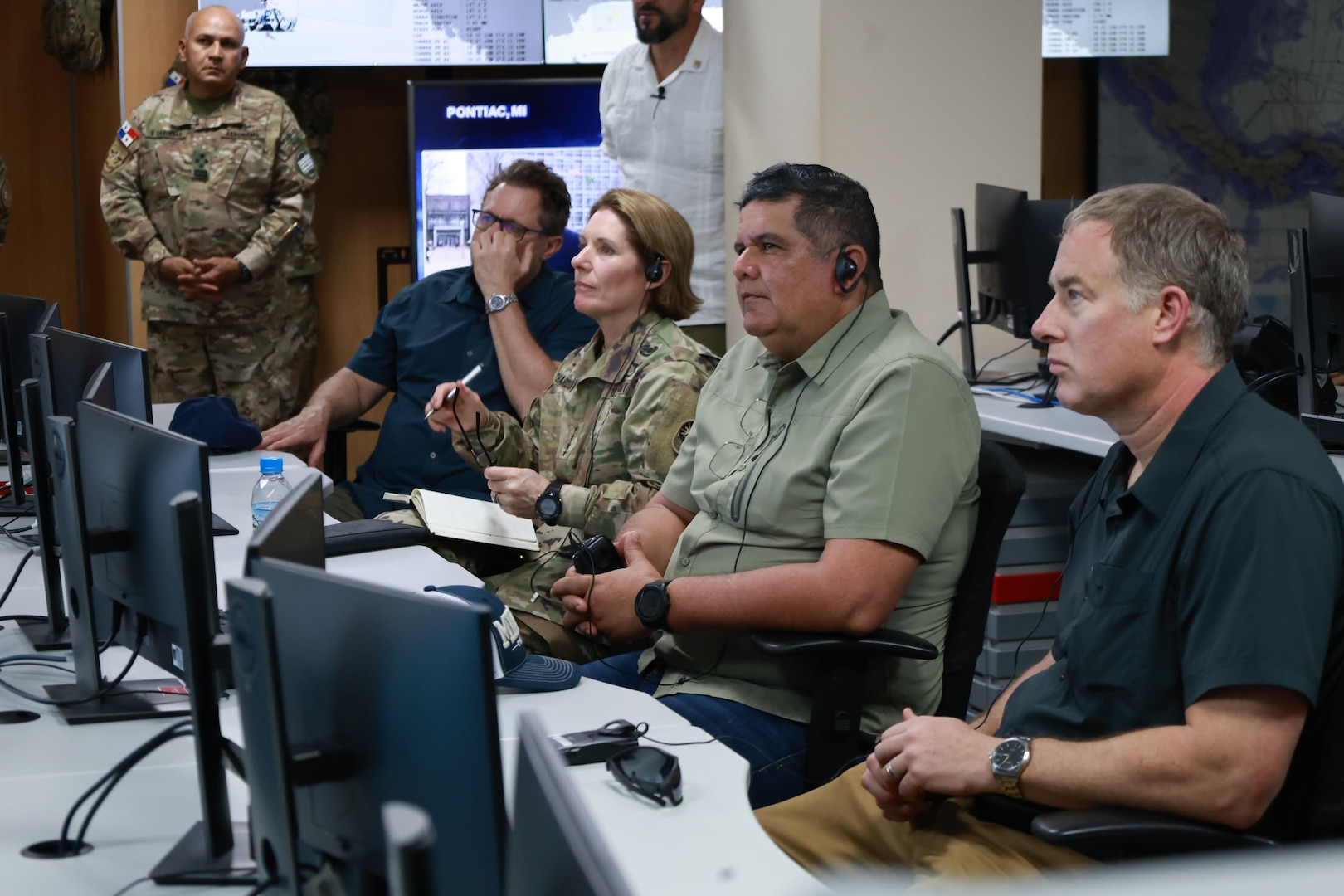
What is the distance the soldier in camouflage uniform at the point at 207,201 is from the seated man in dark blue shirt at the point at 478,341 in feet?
5.29

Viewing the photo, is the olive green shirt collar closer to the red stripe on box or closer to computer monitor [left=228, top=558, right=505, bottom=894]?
the red stripe on box

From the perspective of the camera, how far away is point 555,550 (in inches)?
102

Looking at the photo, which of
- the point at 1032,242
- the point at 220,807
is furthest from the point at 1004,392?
the point at 220,807

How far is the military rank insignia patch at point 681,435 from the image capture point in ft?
8.13

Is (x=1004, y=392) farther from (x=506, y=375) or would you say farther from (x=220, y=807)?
(x=220, y=807)

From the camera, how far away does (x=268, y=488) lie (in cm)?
263

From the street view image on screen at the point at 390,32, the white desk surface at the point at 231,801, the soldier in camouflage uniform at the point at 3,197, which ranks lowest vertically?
the white desk surface at the point at 231,801

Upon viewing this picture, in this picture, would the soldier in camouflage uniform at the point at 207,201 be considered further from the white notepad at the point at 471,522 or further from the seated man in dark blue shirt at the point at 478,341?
the white notepad at the point at 471,522

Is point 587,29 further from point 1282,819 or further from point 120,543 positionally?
point 1282,819

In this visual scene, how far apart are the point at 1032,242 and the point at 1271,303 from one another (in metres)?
2.03

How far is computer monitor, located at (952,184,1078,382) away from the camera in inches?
136

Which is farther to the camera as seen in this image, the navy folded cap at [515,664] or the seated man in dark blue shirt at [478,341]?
the seated man in dark blue shirt at [478,341]

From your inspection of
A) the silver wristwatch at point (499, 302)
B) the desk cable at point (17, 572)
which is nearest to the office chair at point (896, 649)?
the desk cable at point (17, 572)

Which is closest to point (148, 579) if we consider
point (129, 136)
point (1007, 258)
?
point (1007, 258)
